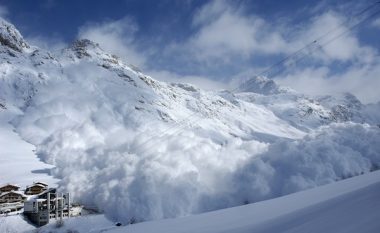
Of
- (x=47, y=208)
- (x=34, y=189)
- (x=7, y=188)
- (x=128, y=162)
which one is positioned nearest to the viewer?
(x=47, y=208)

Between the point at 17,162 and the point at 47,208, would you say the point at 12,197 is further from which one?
the point at 17,162

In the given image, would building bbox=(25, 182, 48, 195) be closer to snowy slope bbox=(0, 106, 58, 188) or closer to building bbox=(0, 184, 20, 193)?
building bbox=(0, 184, 20, 193)

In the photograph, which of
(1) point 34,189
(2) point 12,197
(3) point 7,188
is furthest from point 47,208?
(3) point 7,188

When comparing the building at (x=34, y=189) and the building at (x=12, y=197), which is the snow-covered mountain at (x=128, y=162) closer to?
the building at (x=34, y=189)

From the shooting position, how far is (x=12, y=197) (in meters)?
90.8

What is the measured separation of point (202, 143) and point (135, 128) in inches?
1325

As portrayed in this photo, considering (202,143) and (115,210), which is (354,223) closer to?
(115,210)

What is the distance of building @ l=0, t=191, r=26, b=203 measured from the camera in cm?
9025

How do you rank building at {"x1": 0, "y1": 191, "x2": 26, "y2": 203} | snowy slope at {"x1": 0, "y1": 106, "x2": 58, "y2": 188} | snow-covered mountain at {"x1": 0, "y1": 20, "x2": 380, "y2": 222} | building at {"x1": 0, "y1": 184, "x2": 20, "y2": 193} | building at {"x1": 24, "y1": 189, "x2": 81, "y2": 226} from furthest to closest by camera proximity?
1. snow-covered mountain at {"x1": 0, "y1": 20, "x2": 380, "y2": 222}
2. snowy slope at {"x1": 0, "y1": 106, "x2": 58, "y2": 188}
3. building at {"x1": 0, "y1": 184, "x2": 20, "y2": 193}
4. building at {"x1": 0, "y1": 191, "x2": 26, "y2": 203}
5. building at {"x1": 24, "y1": 189, "x2": 81, "y2": 226}

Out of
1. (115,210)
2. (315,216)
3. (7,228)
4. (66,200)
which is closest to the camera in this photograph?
(315,216)

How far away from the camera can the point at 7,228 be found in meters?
71.6

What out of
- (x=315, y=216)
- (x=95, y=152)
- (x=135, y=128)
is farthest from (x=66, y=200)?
(x=135, y=128)

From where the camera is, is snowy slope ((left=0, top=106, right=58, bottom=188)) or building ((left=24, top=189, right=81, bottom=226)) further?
snowy slope ((left=0, top=106, right=58, bottom=188))

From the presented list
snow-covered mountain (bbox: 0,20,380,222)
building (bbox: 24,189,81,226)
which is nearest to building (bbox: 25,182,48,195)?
building (bbox: 24,189,81,226)
